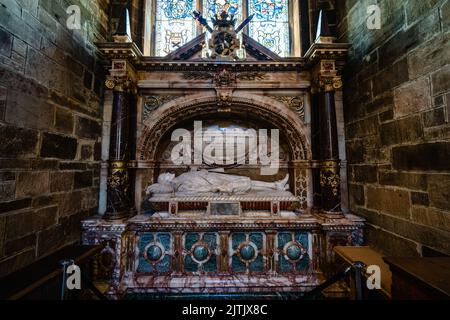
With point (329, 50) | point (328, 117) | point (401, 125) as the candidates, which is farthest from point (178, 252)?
point (329, 50)

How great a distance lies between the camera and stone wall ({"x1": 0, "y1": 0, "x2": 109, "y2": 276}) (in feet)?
6.58

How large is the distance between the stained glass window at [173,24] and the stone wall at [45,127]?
46.9 inches

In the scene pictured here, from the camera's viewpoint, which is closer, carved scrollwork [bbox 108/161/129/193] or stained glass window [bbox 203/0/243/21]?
carved scrollwork [bbox 108/161/129/193]

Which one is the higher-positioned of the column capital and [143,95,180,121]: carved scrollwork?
the column capital

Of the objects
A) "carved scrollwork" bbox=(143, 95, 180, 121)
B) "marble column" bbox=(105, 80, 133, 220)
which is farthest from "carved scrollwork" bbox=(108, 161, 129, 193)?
"carved scrollwork" bbox=(143, 95, 180, 121)

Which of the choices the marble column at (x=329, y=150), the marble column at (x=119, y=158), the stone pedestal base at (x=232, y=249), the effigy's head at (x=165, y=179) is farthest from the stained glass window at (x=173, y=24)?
the stone pedestal base at (x=232, y=249)

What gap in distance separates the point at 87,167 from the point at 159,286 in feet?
6.62

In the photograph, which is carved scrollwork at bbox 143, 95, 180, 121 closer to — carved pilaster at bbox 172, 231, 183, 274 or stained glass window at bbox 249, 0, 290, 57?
carved pilaster at bbox 172, 231, 183, 274

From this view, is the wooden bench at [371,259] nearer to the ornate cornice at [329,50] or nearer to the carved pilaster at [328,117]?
the carved pilaster at [328,117]

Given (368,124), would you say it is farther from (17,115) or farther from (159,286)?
(17,115)

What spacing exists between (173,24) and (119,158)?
2980mm

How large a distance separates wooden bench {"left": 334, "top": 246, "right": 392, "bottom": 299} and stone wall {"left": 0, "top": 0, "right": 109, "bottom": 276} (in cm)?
324

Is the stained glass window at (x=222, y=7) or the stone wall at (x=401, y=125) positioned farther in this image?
the stained glass window at (x=222, y=7)

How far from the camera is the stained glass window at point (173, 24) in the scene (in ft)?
13.9
